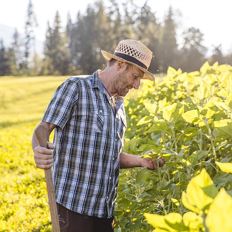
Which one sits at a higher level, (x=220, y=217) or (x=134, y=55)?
(x=220, y=217)

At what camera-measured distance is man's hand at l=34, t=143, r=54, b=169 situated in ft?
8.20

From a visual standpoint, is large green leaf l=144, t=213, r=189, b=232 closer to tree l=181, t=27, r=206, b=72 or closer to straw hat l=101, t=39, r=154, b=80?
straw hat l=101, t=39, r=154, b=80

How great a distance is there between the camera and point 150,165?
2.70m

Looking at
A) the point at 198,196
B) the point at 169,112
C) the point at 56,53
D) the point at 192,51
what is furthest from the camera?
the point at 56,53

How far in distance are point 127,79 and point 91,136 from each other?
38 centimetres

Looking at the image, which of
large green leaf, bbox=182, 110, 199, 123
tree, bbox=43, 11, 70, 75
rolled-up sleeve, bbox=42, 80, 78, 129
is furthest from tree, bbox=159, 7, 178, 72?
large green leaf, bbox=182, 110, 199, 123

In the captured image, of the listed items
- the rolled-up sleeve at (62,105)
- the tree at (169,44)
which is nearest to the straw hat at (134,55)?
the rolled-up sleeve at (62,105)

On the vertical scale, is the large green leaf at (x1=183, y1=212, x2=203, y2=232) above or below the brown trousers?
above

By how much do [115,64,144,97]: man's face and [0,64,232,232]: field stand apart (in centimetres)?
21

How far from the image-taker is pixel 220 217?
2.51ft

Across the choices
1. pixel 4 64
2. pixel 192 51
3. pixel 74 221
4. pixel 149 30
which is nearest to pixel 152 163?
pixel 74 221

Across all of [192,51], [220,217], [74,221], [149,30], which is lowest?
[192,51]

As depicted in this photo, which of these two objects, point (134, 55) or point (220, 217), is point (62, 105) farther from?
point (220, 217)

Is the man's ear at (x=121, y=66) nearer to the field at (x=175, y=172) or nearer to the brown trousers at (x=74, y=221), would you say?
the field at (x=175, y=172)
